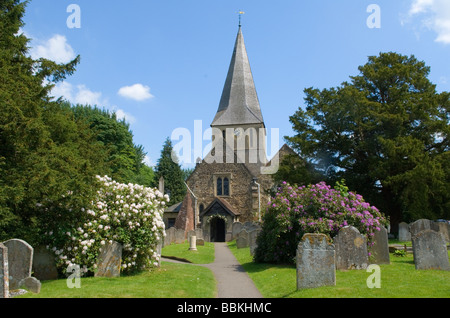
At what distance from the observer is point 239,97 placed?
46.4 m

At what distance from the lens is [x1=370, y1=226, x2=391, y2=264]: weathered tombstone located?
13617 mm

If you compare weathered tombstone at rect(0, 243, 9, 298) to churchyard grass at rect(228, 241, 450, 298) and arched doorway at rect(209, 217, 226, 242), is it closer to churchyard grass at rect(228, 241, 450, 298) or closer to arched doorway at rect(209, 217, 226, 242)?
churchyard grass at rect(228, 241, 450, 298)

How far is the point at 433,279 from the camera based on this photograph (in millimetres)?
Answer: 9664

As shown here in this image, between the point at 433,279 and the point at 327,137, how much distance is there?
17.0 meters

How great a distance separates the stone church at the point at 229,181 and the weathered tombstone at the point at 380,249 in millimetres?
15828

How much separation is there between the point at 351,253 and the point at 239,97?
36.1m

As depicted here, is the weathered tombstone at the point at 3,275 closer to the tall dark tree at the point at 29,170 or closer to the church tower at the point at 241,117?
the tall dark tree at the point at 29,170

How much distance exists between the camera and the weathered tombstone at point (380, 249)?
13.6 meters

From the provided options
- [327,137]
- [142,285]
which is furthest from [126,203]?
[327,137]

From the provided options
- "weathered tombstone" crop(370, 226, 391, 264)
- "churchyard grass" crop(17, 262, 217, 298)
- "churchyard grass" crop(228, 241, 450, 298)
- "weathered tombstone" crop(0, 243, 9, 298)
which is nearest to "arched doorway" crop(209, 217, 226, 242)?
"churchyard grass" crop(228, 241, 450, 298)

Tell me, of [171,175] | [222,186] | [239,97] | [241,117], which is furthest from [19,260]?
[171,175]

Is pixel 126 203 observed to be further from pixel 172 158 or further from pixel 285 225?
pixel 172 158

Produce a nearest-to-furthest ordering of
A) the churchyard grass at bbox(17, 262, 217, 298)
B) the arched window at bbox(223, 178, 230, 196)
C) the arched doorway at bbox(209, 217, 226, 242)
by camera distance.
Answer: the churchyard grass at bbox(17, 262, 217, 298), the arched doorway at bbox(209, 217, 226, 242), the arched window at bbox(223, 178, 230, 196)

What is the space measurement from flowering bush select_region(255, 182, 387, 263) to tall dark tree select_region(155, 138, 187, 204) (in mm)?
40531
